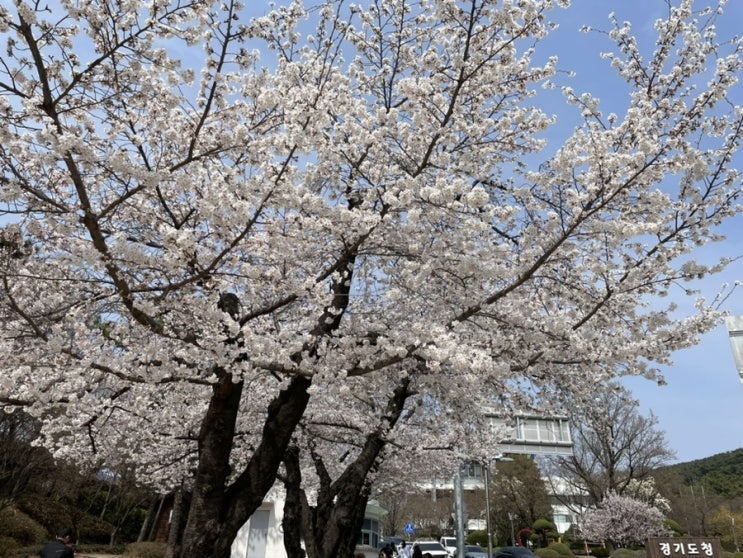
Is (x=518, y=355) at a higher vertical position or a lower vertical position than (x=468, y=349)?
higher

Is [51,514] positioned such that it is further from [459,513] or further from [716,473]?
[716,473]

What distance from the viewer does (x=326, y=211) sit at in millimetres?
5500

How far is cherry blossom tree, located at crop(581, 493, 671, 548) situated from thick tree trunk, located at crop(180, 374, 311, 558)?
28.0 meters

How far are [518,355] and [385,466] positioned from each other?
9063 mm

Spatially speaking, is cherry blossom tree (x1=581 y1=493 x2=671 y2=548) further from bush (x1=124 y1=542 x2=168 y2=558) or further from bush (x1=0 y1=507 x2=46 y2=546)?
bush (x1=0 y1=507 x2=46 y2=546)

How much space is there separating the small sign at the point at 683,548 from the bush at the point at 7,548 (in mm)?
16061

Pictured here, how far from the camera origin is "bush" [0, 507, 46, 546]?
54.5ft

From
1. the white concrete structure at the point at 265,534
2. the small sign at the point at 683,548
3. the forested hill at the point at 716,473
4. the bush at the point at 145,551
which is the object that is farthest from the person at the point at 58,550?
the forested hill at the point at 716,473

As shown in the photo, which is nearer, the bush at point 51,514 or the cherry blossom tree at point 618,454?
the bush at point 51,514

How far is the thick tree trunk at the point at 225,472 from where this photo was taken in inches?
241

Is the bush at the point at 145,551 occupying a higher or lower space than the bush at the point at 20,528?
lower

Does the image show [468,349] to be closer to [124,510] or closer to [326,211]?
[326,211]

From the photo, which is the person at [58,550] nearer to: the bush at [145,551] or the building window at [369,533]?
the bush at [145,551]

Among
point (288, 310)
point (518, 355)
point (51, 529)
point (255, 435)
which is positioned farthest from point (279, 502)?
point (518, 355)
